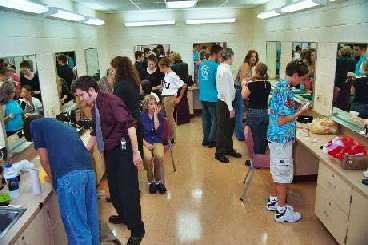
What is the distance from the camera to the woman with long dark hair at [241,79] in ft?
17.3

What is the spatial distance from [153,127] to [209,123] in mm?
1692

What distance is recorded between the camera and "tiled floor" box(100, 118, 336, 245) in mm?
3102

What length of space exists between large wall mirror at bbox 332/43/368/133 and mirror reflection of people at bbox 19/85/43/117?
339 cm

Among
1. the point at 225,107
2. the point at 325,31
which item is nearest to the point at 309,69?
the point at 325,31

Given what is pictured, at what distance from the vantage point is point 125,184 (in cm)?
286

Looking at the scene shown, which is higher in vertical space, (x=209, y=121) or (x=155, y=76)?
(x=155, y=76)

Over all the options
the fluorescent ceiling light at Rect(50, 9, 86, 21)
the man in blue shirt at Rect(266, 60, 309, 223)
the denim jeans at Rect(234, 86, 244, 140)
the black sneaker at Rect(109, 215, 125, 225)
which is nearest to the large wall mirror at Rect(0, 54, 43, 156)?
the fluorescent ceiling light at Rect(50, 9, 86, 21)

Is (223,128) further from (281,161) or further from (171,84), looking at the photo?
(281,161)

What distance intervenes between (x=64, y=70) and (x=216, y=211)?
3.02 m

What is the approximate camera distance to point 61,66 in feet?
15.6

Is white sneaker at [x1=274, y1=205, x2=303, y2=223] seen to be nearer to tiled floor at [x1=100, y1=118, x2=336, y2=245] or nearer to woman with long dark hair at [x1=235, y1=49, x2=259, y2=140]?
tiled floor at [x1=100, y1=118, x2=336, y2=245]

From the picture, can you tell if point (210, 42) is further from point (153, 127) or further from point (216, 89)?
point (153, 127)

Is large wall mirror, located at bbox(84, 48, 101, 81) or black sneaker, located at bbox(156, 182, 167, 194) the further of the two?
large wall mirror, located at bbox(84, 48, 101, 81)

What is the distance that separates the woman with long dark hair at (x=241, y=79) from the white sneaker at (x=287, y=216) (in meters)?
2.22
